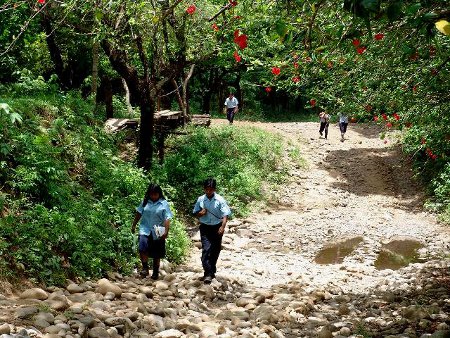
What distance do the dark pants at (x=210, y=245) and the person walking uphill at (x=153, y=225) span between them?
2.06 ft

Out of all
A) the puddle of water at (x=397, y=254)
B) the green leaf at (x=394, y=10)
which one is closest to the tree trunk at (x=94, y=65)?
the puddle of water at (x=397, y=254)

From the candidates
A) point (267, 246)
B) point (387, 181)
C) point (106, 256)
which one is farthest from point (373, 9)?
point (387, 181)

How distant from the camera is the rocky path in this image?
5105 mm

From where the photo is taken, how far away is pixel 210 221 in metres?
7.46

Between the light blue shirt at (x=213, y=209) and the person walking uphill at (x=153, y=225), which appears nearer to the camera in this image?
the person walking uphill at (x=153, y=225)

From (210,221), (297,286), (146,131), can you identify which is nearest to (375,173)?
(146,131)

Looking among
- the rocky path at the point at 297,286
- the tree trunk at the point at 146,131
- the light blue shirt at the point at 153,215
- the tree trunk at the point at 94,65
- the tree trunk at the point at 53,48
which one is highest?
the tree trunk at the point at 53,48

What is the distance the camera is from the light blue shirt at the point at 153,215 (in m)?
7.32

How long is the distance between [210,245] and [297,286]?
1635mm

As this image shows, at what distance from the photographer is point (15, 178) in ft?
23.8

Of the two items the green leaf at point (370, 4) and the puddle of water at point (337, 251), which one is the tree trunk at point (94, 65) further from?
the green leaf at point (370, 4)

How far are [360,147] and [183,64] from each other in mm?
13834

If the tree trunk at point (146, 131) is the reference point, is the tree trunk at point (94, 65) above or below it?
above

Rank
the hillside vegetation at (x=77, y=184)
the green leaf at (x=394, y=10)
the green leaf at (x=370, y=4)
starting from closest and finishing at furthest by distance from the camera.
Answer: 1. the green leaf at (x=370, y=4)
2. the green leaf at (x=394, y=10)
3. the hillside vegetation at (x=77, y=184)
